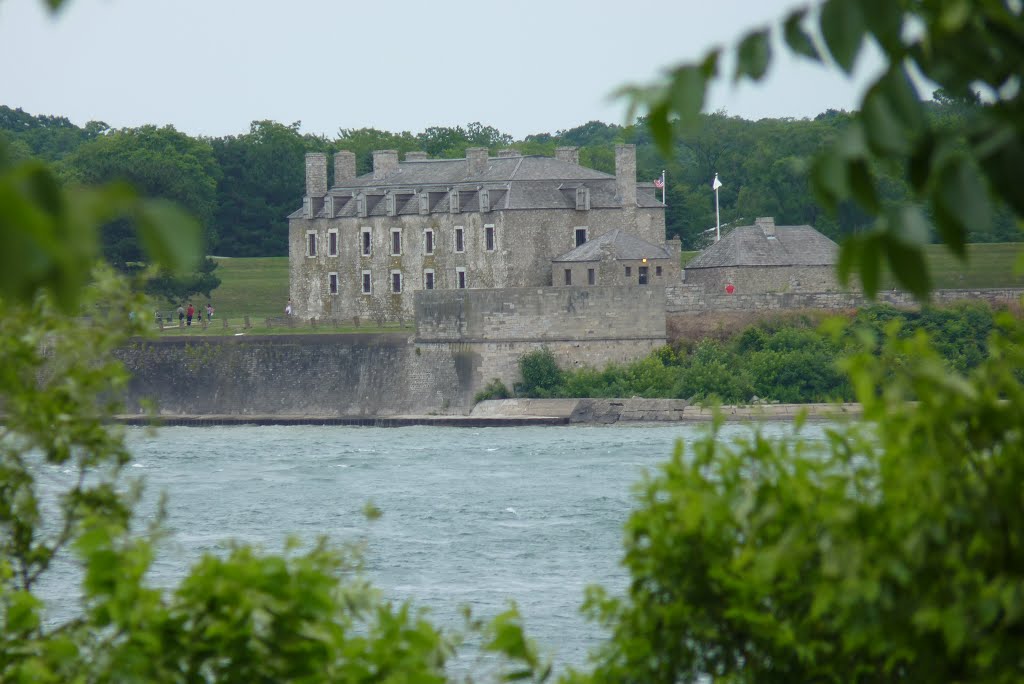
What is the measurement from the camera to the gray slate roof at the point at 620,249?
1719 inches

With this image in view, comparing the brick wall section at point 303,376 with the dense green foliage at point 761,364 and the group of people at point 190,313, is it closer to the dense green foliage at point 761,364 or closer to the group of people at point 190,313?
the dense green foliage at point 761,364

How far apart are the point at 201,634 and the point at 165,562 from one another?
15.1 meters

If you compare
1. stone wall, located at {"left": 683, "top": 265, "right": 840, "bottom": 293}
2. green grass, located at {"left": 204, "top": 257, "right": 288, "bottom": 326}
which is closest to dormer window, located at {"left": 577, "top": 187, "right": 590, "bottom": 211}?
stone wall, located at {"left": 683, "top": 265, "right": 840, "bottom": 293}

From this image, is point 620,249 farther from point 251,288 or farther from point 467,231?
point 251,288

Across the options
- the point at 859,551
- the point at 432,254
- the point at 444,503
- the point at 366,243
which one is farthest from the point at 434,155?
the point at 859,551

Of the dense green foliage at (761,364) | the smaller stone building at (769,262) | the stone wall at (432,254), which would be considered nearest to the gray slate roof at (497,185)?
the stone wall at (432,254)

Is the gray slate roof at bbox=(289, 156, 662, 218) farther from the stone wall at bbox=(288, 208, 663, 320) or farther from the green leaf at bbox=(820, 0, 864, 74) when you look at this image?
the green leaf at bbox=(820, 0, 864, 74)

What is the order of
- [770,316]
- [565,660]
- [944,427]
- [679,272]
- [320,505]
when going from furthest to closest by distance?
[679,272] → [770,316] → [320,505] → [565,660] → [944,427]

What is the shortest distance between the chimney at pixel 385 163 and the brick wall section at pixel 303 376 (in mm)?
11312

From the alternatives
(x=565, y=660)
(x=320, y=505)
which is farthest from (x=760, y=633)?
(x=320, y=505)

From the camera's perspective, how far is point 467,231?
1939 inches

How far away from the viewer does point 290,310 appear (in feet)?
175

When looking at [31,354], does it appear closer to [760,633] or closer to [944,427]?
[760,633]

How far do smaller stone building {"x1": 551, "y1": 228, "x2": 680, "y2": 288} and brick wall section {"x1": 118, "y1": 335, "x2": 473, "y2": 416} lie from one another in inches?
188
